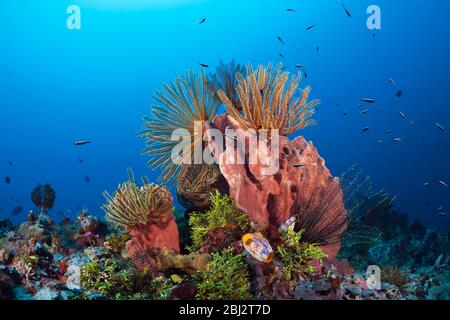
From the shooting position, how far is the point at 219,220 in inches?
232

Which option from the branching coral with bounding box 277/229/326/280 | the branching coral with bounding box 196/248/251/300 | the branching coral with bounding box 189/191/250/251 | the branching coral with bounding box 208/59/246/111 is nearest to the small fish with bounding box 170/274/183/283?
the branching coral with bounding box 196/248/251/300

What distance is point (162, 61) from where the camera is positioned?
8669 centimetres

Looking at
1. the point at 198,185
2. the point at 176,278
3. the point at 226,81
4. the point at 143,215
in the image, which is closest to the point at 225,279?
the point at 176,278

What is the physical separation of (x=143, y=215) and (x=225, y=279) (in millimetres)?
2072

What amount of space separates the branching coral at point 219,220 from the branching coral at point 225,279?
0.48 meters

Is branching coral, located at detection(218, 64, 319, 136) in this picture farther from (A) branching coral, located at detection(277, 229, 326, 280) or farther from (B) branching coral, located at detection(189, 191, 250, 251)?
(A) branching coral, located at detection(277, 229, 326, 280)

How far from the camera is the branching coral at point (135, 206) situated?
19.7ft

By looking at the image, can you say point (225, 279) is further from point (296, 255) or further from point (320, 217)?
point (320, 217)

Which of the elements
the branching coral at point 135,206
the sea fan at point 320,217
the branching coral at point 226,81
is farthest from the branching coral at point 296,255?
the branching coral at point 226,81

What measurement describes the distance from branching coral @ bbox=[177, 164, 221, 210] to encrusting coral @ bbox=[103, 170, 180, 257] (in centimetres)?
64

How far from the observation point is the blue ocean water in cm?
7012

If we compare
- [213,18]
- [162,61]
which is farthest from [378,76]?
[162,61]
